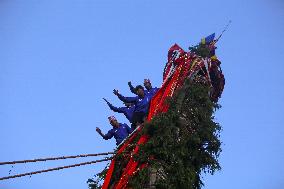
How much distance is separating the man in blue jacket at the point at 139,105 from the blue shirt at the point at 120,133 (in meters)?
0.21

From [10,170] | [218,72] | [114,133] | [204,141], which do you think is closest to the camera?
[10,170]

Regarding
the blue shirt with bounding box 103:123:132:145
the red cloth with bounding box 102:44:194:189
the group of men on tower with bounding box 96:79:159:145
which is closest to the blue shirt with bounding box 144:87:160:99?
the group of men on tower with bounding box 96:79:159:145

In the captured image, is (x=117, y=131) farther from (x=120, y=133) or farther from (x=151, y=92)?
(x=151, y=92)

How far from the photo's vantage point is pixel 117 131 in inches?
378

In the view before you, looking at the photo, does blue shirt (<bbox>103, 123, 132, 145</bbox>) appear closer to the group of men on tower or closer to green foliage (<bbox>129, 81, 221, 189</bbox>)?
the group of men on tower

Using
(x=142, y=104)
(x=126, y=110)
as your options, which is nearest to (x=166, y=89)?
(x=142, y=104)

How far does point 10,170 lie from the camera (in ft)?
18.3

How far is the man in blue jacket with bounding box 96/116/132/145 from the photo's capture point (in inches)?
373

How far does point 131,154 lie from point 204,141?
65.6 inches

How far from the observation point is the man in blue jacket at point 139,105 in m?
9.28

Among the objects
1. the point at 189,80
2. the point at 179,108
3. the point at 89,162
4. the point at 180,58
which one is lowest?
the point at 89,162

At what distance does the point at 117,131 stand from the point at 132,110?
0.84 metres


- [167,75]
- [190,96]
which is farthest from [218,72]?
[190,96]

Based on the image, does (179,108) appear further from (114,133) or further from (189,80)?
(114,133)
